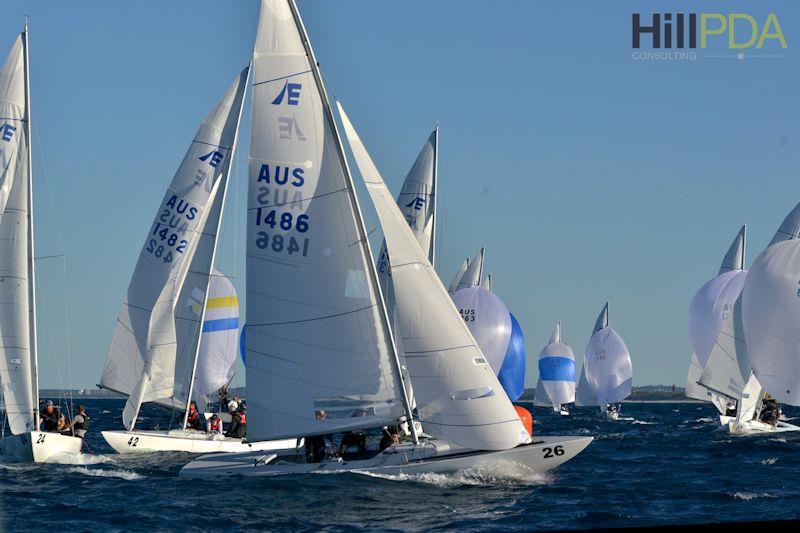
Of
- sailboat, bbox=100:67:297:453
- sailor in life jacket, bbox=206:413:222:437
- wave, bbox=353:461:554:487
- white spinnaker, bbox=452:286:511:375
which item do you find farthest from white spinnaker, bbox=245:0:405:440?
white spinnaker, bbox=452:286:511:375

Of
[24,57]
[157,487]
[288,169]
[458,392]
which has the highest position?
[24,57]

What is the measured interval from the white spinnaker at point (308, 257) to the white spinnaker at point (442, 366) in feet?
2.38

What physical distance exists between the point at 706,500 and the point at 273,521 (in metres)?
8.14

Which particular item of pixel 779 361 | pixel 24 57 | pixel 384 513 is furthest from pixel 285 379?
pixel 779 361

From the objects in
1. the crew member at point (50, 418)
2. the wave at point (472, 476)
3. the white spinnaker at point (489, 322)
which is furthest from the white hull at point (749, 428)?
the crew member at point (50, 418)

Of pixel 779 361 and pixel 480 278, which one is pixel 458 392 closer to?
pixel 779 361

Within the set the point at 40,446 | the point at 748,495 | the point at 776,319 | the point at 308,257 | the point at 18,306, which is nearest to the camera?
the point at 748,495

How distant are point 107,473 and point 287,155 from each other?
8.78 meters

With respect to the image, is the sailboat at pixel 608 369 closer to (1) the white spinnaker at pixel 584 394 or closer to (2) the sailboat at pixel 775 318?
(1) the white spinnaker at pixel 584 394

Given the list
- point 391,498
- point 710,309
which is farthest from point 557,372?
point 391,498

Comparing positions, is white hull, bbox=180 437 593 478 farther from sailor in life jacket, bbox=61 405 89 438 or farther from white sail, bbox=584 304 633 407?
white sail, bbox=584 304 633 407

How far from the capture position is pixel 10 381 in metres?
28.4

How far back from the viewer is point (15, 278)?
2858cm

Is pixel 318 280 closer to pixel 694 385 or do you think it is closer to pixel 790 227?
pixel 790 227
